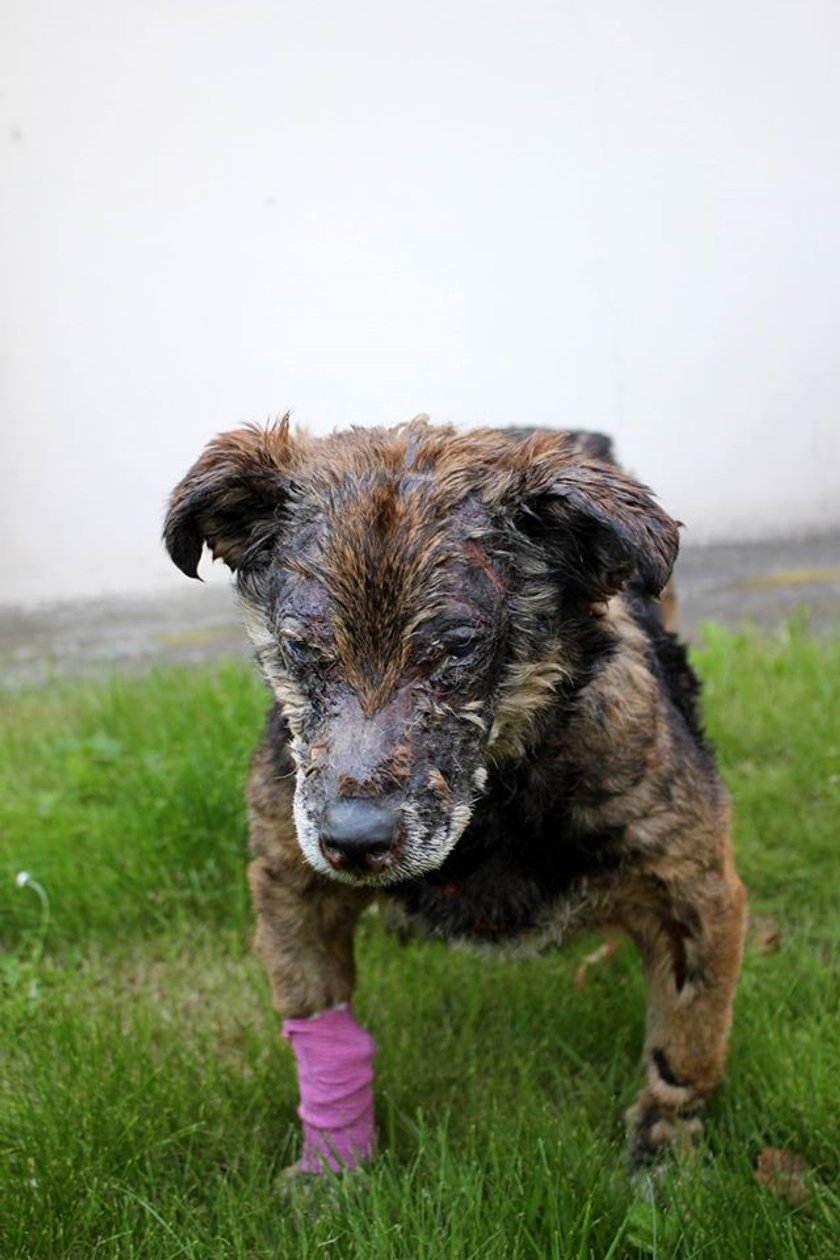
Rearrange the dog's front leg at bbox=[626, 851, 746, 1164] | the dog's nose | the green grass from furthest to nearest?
the dog's front leg at bbox=[626, 851, 746, 1164]
the green grass
the dog's nose

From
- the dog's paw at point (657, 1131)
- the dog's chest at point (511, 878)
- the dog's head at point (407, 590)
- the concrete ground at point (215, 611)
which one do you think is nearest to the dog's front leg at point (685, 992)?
the dog's paw at point (657, 1131)

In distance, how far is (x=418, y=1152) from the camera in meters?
2.67

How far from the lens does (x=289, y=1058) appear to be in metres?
3.06

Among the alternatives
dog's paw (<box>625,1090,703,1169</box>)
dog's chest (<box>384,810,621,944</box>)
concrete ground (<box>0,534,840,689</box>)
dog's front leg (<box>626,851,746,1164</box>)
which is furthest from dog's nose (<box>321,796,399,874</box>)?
concrete ground (<box>0,534,840,689</box>)

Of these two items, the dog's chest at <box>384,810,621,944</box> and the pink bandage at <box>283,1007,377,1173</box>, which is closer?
the dog's chest at <box>384,810,621,944</box>

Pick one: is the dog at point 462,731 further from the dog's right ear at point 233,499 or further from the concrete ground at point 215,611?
the concrete ground at point 215,611

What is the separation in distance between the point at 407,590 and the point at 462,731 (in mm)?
256

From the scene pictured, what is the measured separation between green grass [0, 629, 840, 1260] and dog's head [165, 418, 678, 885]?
0.77m

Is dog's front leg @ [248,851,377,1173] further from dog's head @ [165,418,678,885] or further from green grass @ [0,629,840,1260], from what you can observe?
dog's head @ [165,418,678,885]

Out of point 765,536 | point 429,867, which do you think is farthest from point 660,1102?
point 765,536

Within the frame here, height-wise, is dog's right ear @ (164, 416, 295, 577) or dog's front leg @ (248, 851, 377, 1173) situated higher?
dog's right ear @ (164, 416, 295, 577)

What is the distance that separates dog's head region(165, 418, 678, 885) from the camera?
2.08 metres

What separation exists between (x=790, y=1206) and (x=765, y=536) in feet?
15.2

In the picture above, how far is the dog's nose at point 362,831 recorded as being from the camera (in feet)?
6.59
